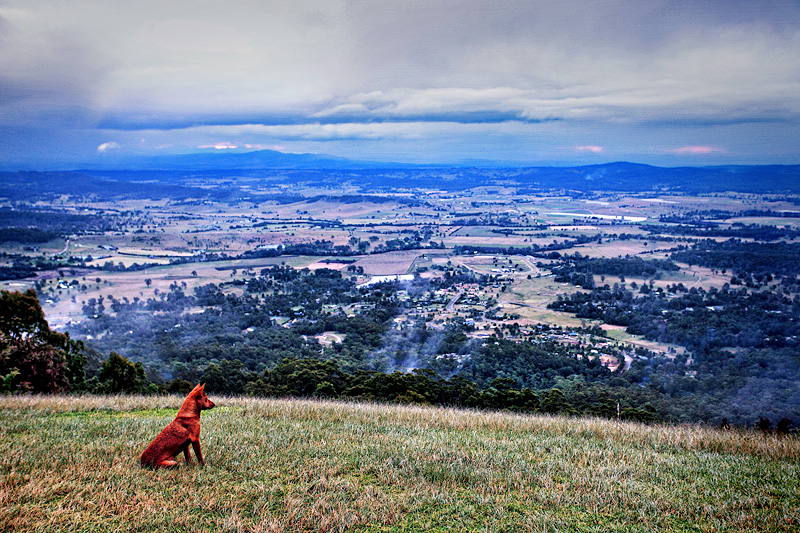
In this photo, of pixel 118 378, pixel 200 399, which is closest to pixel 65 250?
pixel 118 378

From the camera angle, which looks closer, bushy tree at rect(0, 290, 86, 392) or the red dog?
the red dog

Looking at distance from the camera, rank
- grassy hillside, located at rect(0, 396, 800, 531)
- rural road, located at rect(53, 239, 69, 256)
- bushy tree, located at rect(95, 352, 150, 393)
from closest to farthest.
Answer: grassy hillside, located at rect(0, 396, 800, 531) < bushy tree, located at rect(95, 352, 150, 393) < rural road, located at rect(53, 239, 69, 256)

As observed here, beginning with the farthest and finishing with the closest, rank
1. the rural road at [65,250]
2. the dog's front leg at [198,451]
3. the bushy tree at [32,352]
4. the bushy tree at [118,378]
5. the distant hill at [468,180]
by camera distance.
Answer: the distant hill at [468,180] → the rural road at [65,250] → the bushy tree at [118,378] → the bushy tree at [32,352] → the dog's front leg at [198,451]

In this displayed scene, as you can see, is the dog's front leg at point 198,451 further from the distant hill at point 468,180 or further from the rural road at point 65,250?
the distant hill at point 468,180

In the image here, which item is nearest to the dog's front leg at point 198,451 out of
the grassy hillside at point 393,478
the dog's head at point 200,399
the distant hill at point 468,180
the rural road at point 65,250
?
the grassy hillside at point 393,478

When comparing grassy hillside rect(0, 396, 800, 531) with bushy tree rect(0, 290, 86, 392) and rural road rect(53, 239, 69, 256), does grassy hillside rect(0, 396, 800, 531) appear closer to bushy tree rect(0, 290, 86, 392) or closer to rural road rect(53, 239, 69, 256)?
bushy tree rect(0, 290, 86, 392)

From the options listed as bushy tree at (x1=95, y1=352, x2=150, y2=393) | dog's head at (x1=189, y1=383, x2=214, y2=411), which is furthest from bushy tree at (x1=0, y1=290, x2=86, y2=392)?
dog's head at (x1=189, y1=383, x2=214, y2=411)
